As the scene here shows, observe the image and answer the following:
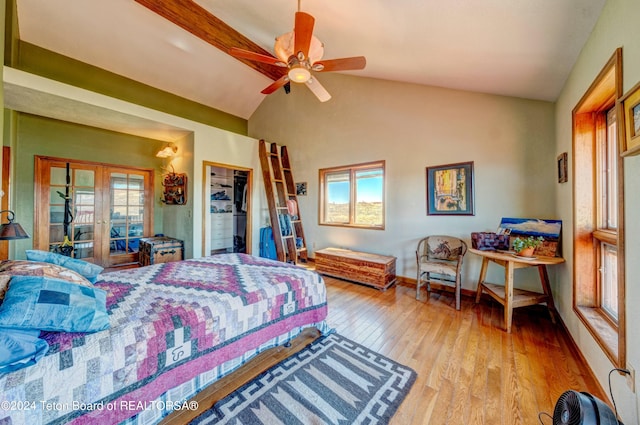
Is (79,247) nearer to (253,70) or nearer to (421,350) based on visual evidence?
(253,70)

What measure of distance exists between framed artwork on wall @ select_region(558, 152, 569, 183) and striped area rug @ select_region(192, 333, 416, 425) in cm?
237

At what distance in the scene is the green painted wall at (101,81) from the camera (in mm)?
3477

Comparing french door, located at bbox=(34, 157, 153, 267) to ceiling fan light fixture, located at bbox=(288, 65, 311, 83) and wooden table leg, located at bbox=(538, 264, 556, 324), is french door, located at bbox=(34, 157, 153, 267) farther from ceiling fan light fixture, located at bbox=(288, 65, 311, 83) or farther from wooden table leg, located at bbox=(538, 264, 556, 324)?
wooden table leg, located at bbox=(538, 264, 556, 324)

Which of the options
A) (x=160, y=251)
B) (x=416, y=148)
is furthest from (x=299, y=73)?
(x=160, y=251)

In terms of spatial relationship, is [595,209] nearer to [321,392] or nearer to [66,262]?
[321,392]

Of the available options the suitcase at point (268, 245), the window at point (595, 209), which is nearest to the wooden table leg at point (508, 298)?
the window at point (595, 209)

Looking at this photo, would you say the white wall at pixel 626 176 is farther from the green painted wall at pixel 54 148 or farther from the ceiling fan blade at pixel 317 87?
the green painted wall at pixel 54 148

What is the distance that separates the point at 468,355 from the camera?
1.99 m

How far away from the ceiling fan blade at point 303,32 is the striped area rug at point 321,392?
2.65 m

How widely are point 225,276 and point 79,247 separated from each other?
13.3 ft

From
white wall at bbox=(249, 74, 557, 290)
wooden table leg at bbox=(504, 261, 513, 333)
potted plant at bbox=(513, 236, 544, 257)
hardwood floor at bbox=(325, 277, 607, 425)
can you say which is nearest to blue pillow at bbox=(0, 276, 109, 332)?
hardwood floor at bbox=(325, 277, 607, 425)

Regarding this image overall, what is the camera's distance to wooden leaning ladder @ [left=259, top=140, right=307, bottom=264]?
4793 mm

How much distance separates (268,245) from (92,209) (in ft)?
10.5

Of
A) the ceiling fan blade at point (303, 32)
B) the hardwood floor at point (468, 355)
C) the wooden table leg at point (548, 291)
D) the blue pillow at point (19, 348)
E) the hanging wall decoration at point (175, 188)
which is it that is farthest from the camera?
the hanging wall decoration at point (175, 188)
